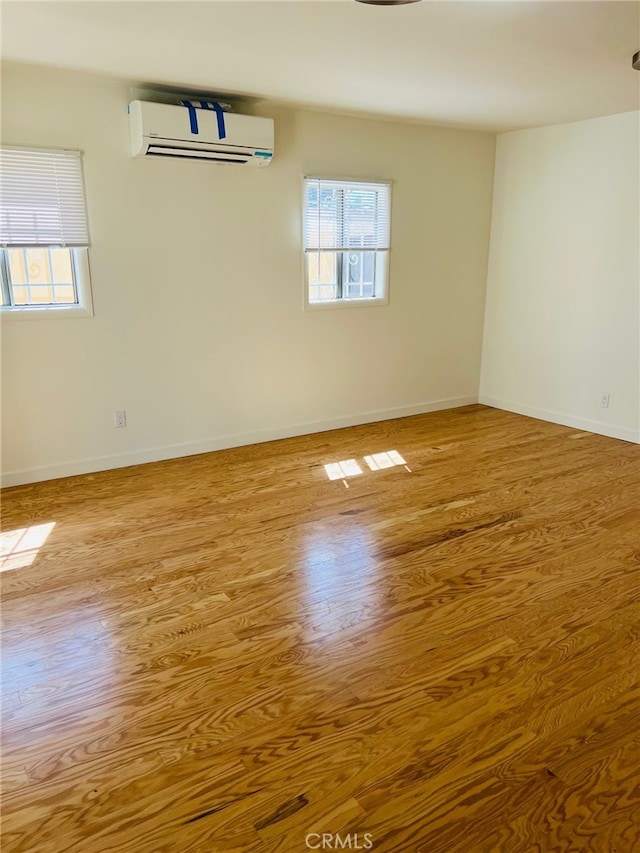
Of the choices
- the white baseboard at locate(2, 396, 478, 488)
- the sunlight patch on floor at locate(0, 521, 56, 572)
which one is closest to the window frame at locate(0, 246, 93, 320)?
the white baseboard at locate(2, 396, 478, 488)

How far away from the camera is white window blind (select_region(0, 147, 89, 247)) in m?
3.48

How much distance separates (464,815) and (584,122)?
194 inches

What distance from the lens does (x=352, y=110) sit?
441 cm

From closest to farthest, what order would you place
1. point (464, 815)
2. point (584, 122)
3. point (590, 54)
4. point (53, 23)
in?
point (464, 815) < point (53, 23) < point (590, 54) < point (584, 122)

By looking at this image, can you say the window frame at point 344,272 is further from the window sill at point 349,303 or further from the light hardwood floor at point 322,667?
the light hardwood floor at point 322,667

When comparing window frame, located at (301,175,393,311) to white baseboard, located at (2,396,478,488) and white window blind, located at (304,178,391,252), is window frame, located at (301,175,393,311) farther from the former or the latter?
white baseboard, located at (2,396,478,488)

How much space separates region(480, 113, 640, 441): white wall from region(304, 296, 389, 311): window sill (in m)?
1.33

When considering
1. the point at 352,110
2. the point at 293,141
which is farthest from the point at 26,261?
the point at 352,110

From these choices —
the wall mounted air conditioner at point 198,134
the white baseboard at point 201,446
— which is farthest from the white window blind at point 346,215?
the white baseboard at point 201,446

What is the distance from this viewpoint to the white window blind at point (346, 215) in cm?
464

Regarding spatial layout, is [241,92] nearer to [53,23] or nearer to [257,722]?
[53,23]

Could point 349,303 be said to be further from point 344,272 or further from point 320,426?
point 320,426

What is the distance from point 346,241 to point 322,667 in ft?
11.8

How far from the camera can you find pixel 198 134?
3715 millimetres
